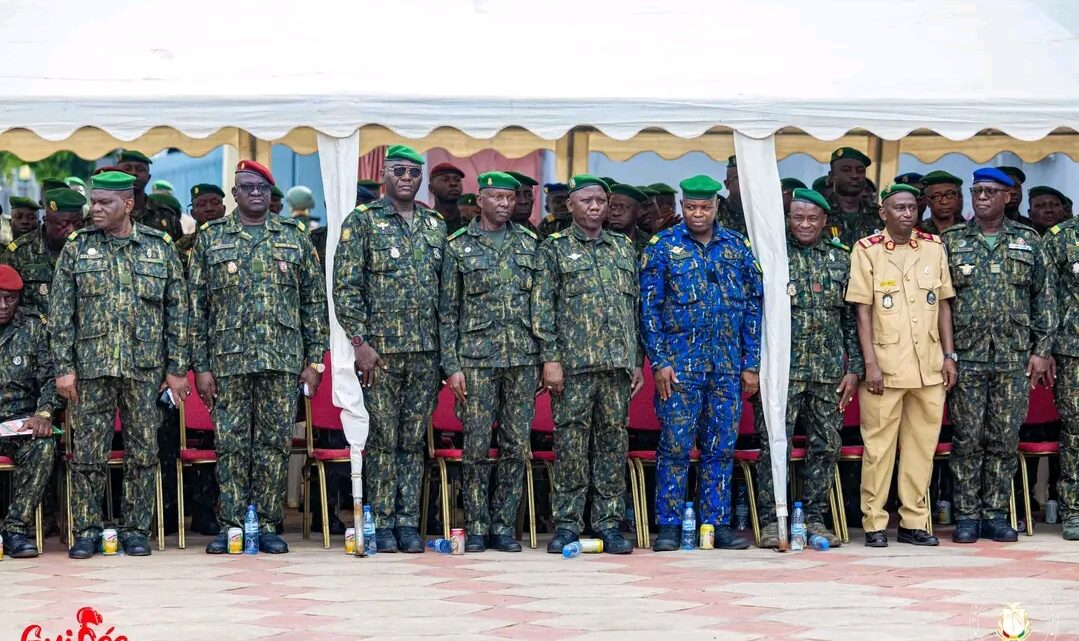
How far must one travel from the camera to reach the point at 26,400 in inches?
372

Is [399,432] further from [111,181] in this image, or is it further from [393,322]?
[111,181]

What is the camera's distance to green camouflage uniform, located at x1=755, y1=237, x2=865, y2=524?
386 inches

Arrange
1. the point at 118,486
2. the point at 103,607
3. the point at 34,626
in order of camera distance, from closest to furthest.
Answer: the point at 34,626 → the point at 103,607 → the point at 118,486

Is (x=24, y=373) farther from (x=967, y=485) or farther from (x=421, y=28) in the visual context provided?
(x=967, y=485)

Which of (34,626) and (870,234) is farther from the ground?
(870,234)

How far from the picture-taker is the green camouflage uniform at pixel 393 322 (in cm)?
930

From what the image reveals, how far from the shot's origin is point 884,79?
9.79 m

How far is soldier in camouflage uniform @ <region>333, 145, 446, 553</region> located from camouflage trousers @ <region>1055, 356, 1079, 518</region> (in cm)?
373

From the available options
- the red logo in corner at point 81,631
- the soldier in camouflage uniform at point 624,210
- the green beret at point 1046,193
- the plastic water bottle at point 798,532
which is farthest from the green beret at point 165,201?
the green beret at point 1046,193

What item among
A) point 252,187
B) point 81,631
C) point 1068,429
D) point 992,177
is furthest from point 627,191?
point 81,631

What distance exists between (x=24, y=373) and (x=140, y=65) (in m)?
1.82

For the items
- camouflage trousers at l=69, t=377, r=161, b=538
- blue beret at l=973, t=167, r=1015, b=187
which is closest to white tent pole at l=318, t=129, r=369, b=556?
camouflage trousers at l=69, t=377, r=161, b=538

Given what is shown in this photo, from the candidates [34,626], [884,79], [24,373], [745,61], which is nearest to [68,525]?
Answer: [24,373]

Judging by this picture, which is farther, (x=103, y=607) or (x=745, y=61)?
(x=745, y=61)
